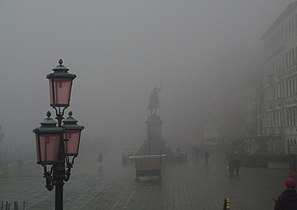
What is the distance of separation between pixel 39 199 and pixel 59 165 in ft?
54.3

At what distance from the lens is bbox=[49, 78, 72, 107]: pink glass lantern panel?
725cm

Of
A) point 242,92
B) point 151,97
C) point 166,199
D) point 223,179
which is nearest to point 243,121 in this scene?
point 242,92

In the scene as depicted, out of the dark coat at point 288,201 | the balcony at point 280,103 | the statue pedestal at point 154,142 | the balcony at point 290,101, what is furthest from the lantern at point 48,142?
the balcony at point 280,103

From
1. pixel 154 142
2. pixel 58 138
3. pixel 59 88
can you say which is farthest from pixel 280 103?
pixel 58 138

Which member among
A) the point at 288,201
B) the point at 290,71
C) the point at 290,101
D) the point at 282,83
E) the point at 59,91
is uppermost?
the point at 290,71

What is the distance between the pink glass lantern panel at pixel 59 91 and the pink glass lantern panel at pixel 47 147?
1.99 ft

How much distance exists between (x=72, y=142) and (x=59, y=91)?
3.14ft

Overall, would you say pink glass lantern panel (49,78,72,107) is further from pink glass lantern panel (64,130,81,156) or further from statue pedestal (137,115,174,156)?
statue pedestal (137,115,174,156)

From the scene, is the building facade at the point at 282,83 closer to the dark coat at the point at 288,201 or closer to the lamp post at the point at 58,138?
the dark coat at the point at 288,201

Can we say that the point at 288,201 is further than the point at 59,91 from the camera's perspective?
Yes

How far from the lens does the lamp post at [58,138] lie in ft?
22.5

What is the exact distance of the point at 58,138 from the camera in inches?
274

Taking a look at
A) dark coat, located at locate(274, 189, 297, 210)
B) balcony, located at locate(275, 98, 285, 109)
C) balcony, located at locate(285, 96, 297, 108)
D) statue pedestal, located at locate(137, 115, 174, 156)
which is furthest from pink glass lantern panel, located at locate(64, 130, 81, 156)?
balcony, located at locate(275, 98, 285, 109)

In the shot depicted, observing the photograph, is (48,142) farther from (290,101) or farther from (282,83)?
(282,83)
